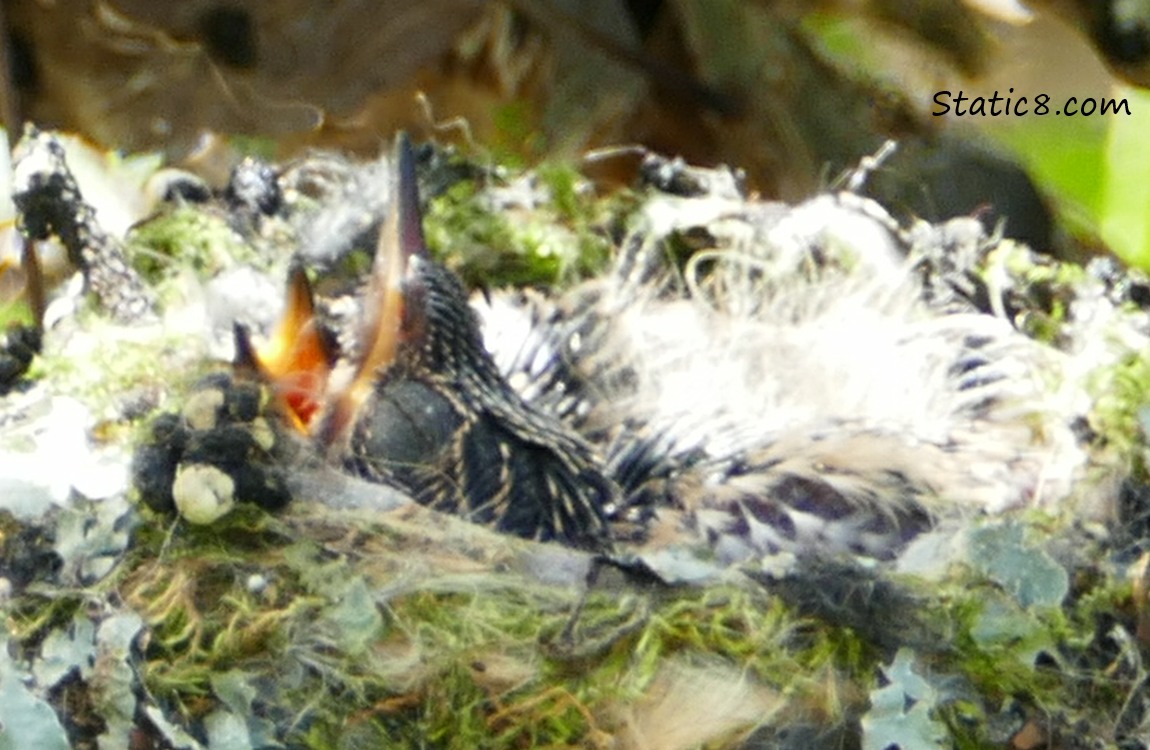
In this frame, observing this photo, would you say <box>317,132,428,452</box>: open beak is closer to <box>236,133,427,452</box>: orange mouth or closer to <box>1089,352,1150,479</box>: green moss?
<box>236,133,427,452</box>: orange mouth

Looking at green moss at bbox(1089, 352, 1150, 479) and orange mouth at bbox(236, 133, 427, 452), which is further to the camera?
orange mouth at bbox(236, 133, 427, 452)

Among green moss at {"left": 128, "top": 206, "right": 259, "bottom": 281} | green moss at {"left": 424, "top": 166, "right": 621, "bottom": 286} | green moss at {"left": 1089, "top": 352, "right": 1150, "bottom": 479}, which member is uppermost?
green moss at {"left": 1089, "top": 352, "right": 1150, "bottom": 479}

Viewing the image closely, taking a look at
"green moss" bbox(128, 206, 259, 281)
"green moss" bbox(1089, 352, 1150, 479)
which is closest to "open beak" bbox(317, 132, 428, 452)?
"green moss" bbox(128, 206, 259, 281)

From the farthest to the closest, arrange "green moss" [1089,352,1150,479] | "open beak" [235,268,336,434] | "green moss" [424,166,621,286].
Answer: "green moss" [424,166,621,286]
"open beak" [235,268,336,434]
"green moss" [1089,352,1150,479]

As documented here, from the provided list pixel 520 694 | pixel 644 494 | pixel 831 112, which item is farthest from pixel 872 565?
pixel 831 112

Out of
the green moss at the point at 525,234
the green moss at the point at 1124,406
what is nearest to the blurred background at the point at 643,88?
the green moss at the point at 525,234

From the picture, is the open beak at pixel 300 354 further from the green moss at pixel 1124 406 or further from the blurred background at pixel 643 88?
the green moss at pixel 1124 406
